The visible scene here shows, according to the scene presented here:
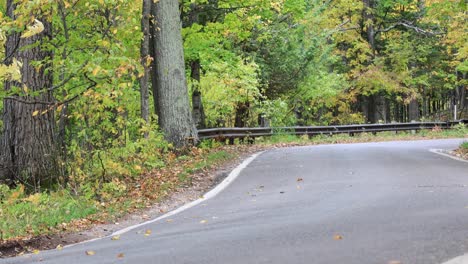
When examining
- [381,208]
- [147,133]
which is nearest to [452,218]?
[381,208]

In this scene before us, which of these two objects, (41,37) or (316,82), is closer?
(41,37)

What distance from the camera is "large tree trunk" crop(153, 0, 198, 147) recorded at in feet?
56.1

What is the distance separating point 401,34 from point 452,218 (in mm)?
33431

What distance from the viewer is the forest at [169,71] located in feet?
37.0

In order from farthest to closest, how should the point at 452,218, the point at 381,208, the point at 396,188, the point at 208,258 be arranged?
the point at 396,188, the point at 381,208, the point at 452,218, the point at 208,258

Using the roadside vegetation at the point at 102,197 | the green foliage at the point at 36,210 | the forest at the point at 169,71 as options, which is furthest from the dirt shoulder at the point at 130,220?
the forest at the point at 169,71

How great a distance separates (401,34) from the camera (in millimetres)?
39062

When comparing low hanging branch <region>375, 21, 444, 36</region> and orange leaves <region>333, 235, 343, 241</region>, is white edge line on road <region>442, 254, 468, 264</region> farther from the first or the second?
low hanging branch <region>375, 21, 444, 36</region>

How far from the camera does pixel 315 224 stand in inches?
294

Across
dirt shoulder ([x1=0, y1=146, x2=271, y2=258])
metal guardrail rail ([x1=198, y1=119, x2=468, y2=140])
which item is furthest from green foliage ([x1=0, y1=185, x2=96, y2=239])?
metal guardrail rail ([x1=198, y1=119, x2=468, y2=140])

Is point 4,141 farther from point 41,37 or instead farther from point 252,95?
point 252,95

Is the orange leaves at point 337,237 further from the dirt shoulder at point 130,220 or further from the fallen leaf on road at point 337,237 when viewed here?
the dirt shoulder at point 130,220

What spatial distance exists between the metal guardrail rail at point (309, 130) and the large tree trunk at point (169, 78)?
264 centimetres

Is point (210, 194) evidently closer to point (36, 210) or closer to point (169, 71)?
point (36, 210)
